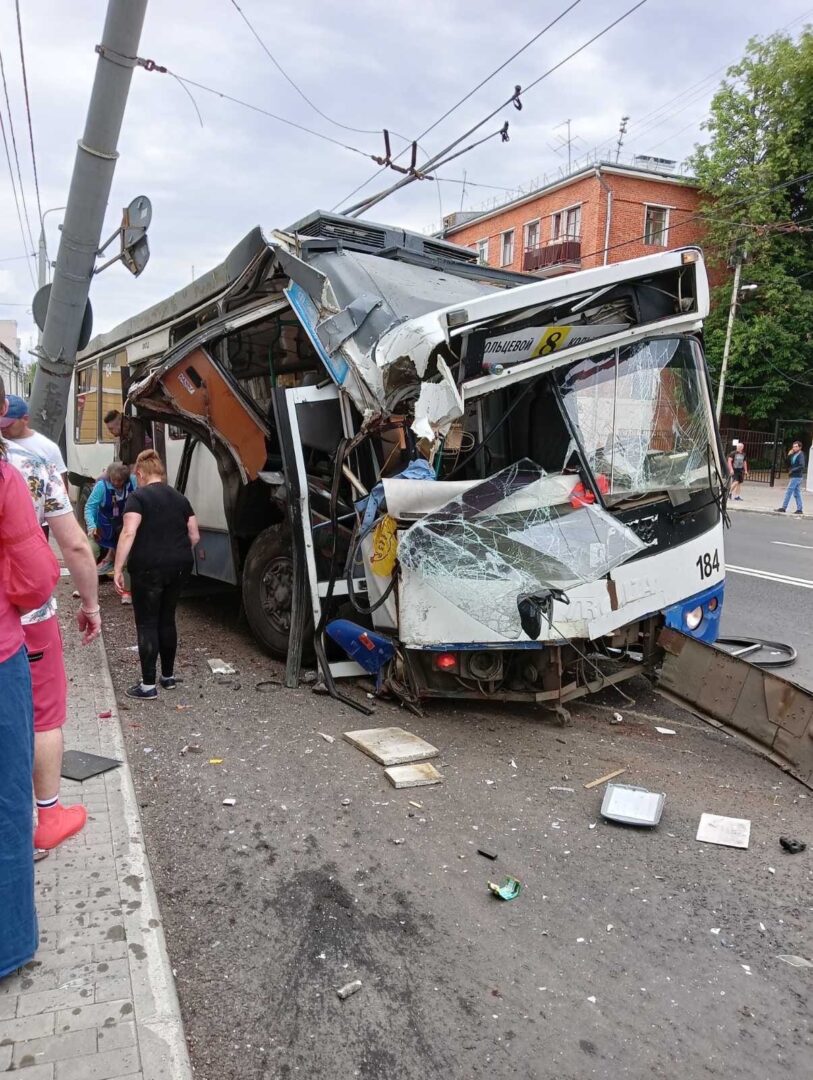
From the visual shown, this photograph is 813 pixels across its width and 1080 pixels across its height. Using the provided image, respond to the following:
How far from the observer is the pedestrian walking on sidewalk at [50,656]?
310 cm

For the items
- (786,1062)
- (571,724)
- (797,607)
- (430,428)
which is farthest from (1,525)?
(797,607)

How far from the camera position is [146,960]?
99.3 inches

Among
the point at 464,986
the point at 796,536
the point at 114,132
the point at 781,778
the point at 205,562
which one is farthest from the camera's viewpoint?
the point at 796,536

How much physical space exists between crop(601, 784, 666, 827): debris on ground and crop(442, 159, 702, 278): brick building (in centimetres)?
2821

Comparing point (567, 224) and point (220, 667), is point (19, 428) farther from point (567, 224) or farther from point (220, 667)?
point (567, 224)

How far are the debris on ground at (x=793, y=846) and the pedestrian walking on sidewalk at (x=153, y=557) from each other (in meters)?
3.87

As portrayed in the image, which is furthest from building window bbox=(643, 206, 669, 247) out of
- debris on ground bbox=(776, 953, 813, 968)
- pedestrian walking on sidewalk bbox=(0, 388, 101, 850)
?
debris on ground bbox=(776, 953, 813, 968)

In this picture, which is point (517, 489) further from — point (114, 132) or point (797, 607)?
point (797, 607)

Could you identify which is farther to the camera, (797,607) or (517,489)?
(797,607)

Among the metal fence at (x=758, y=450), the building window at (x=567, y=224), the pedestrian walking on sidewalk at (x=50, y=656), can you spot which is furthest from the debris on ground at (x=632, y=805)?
the building window at (x=567, y=224)

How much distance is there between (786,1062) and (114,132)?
6.11 meters

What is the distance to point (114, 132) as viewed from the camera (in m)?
5.30

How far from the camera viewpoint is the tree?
29328 millimetres

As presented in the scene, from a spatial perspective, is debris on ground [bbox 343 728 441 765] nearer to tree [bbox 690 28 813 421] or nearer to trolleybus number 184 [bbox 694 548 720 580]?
trolleybus number 184 [bbox 694 548 720 580]
